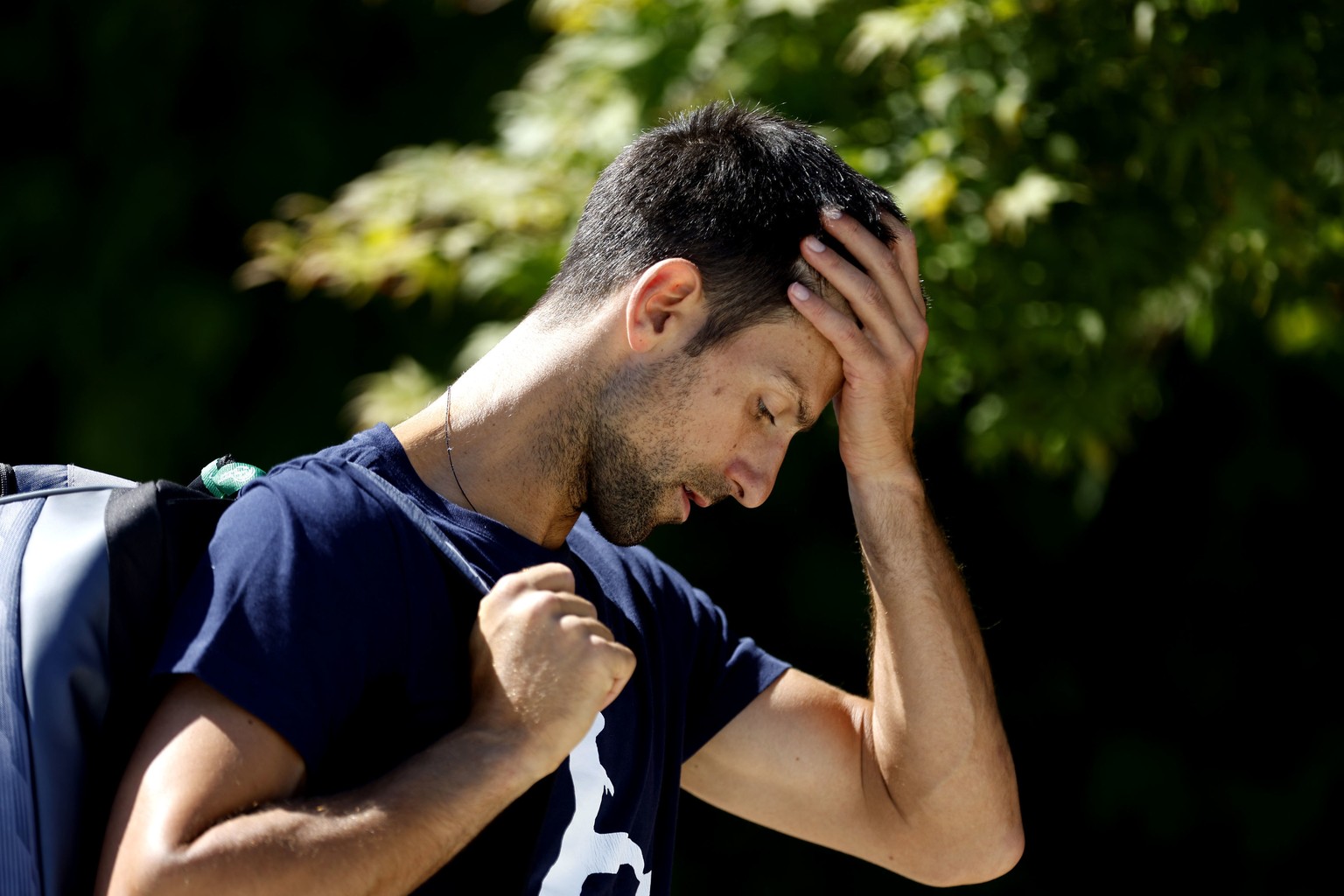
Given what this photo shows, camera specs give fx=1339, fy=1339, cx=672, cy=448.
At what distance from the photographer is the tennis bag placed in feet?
3.96

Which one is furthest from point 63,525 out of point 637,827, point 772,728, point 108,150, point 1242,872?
point 1242,872

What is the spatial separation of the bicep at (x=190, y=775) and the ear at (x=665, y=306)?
65 centimetres

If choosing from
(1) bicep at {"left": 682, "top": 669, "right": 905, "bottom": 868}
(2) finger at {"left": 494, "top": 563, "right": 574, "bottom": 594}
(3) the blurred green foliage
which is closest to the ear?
(2) finger at {"left": 494, "top": 563, "right": 574, "bottom": 594}

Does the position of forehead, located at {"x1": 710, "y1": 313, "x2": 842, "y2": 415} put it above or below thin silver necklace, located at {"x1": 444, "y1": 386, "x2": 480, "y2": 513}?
below

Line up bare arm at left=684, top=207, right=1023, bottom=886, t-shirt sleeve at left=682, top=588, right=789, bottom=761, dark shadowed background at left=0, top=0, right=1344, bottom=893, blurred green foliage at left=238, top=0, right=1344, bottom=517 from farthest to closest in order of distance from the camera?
dark shadowed background at left=0, top=0, right=1344, bottom=893 < blurred green foliage at left=238, top=0, right=1344, bottom=517 < t-shirt sleeve at left=682, top=588, right=789, bottom=761 < bare arm at left=684, top=207, right=1023, bottom=886

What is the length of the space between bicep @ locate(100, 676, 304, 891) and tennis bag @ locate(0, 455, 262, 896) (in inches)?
1.8

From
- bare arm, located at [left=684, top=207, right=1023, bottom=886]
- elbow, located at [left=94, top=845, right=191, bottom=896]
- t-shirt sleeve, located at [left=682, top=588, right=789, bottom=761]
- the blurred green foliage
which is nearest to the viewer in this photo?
elbow, located at [left=94, top=845, right=191, bottom=896]

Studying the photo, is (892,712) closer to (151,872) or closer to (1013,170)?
(151,872)

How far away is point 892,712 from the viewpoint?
75.5 inches

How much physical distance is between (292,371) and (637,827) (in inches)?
129

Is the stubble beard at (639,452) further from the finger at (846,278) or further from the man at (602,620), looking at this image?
the finger at (846,278)

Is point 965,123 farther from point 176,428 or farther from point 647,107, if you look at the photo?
point 176,428

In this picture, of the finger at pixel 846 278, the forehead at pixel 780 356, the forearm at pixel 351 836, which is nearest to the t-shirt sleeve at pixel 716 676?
the forehead at pixel 780 356

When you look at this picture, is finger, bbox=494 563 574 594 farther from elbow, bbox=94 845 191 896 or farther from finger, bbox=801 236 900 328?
finger, bbox=801 236 900 328
